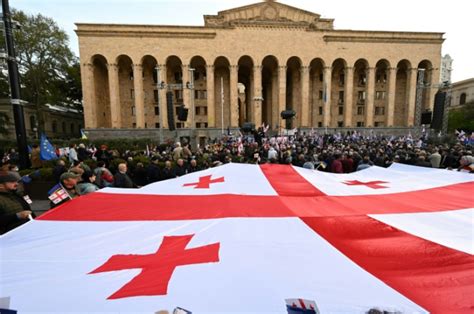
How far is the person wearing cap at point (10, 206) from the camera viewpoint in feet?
10.4

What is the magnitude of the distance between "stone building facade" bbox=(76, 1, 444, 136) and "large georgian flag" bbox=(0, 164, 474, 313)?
29.6m

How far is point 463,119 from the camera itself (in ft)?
144

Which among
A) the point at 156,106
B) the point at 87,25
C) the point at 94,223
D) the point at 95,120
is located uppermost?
the point at 87,25

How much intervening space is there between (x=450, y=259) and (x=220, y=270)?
1974 millimetres

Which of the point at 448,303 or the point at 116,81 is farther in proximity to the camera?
the point at 116,81

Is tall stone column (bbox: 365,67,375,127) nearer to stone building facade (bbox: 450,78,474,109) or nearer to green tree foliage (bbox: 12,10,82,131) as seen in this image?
stone building facade (bbox: 450,78,474,109)

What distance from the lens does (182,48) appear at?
34.1m

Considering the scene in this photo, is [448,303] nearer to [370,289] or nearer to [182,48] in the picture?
[370,289]

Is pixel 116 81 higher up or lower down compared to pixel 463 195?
higher up

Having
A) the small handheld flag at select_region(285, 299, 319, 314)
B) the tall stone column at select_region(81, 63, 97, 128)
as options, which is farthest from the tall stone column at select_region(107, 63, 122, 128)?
the small handheld flag at select_region(285, 299, 319, 314)

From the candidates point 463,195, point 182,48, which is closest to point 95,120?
point 182,48

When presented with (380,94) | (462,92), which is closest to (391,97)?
(380,94)

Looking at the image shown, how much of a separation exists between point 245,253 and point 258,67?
36.0 metres

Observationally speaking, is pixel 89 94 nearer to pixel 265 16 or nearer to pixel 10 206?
pixel 265 16
